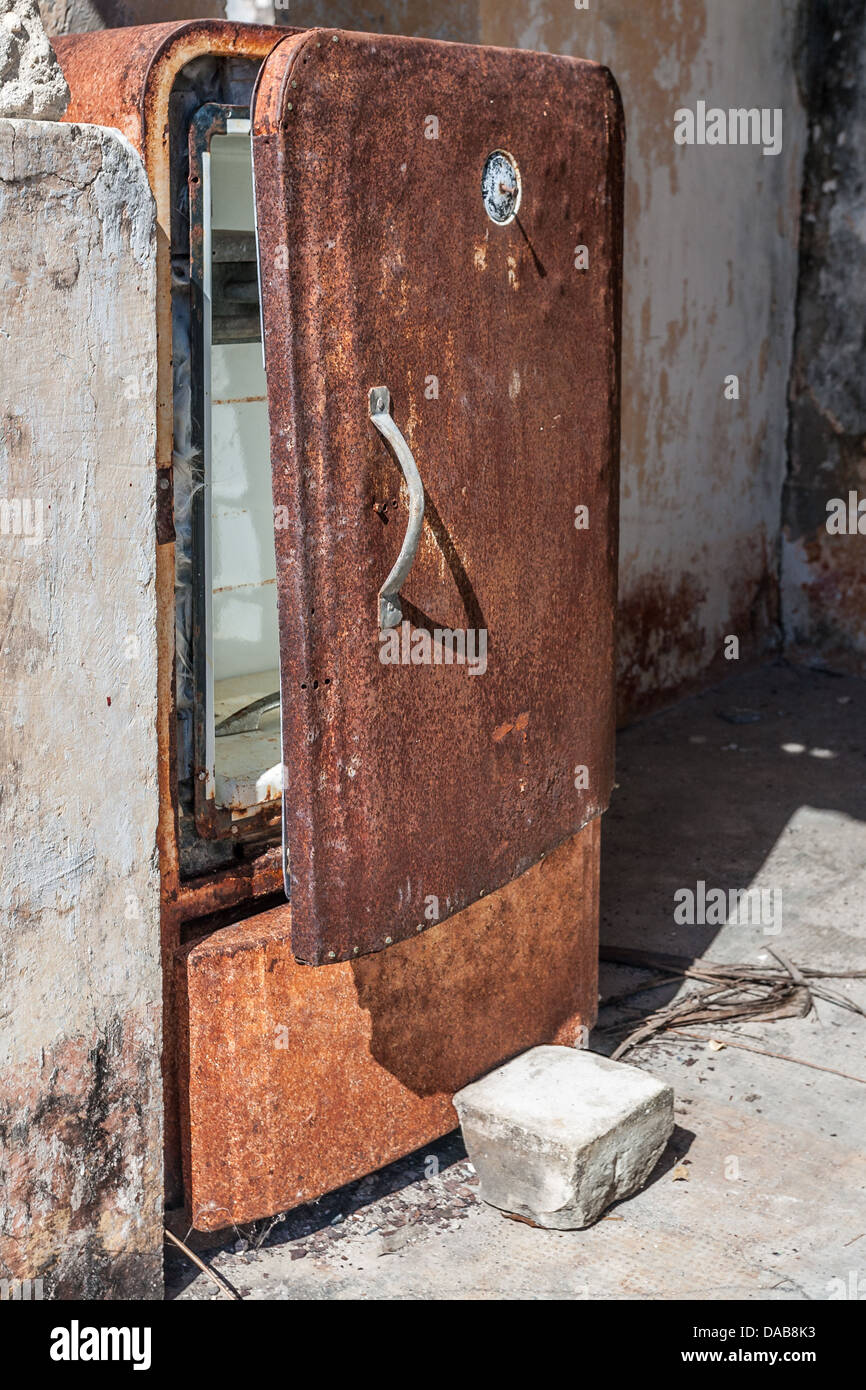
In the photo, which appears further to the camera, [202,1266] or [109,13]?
[109,13]

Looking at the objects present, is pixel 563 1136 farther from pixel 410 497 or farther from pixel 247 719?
pixel 410 497

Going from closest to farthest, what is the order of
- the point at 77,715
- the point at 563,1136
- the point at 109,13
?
the point at 77,715 → the point at 563,1136 → the point at 109,13

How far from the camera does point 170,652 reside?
9.47 feet

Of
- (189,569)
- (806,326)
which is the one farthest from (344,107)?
(806,326)

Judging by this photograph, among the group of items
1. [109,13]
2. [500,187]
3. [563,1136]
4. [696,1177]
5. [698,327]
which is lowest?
[696,1177]

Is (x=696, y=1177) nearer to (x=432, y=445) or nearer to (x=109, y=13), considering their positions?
(x=432, y=445)

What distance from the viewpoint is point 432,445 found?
113 inches

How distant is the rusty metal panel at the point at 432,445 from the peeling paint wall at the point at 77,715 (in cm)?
26

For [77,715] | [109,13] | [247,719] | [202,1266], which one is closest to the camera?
[77,715]

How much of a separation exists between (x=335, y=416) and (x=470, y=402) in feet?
1.20

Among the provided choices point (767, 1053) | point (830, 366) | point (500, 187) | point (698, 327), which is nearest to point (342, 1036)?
point (767, 1053)

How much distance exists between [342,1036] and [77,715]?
37.4 inches

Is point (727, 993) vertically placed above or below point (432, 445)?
below
